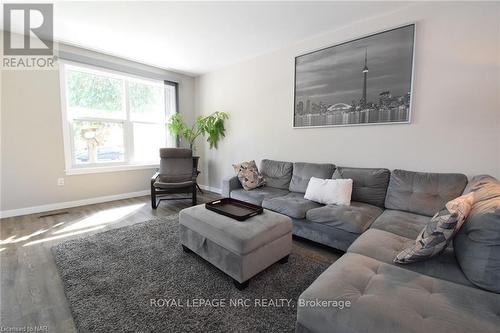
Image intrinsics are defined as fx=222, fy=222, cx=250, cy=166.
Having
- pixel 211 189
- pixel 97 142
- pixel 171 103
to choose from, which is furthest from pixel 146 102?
pixel 211 189

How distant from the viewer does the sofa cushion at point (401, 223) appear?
1.75 m

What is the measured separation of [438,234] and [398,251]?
32cm

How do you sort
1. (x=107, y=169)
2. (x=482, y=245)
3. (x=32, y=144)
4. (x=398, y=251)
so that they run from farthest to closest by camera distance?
(x=107, y=169), (x=32, y=144), (x=398, y=251), (x=482, y=245)

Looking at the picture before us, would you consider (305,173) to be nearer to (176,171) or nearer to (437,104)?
(437,104)

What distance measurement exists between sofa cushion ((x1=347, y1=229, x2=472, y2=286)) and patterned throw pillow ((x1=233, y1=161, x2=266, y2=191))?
5.83 ft

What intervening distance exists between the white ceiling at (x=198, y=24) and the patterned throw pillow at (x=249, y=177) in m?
1.88

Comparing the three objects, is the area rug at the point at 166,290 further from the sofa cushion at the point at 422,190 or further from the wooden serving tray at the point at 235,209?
the sofa cushion at the point at 422,190

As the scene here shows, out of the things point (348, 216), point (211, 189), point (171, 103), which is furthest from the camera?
point (211, 189)

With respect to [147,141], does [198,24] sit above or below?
above

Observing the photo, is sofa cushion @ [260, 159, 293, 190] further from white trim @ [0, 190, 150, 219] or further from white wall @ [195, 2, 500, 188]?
white trim @ [0, 190, 150, 219]

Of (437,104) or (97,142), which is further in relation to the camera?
(97,142)

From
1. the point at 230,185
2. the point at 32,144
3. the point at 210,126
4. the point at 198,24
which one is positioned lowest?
the point at 230,185

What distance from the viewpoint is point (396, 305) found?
96 cm

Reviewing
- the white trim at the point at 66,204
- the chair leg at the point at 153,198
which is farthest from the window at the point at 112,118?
the chair leg at the point at 153,198
